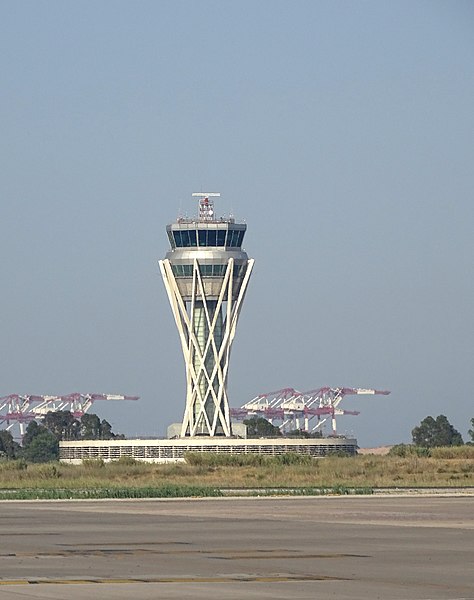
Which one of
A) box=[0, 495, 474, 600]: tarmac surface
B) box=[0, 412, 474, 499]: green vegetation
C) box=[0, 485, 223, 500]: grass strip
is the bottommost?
box=[0, 495, 474, 600]: tarmac surface

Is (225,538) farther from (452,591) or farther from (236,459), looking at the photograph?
(236,459)

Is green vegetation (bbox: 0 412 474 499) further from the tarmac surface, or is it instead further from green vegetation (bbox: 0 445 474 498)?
the tarmac surface

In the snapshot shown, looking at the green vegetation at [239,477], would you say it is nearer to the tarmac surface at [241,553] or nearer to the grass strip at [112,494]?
the grass strip at [112,494]

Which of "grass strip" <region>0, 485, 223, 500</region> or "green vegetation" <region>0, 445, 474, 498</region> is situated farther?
"green vegetation" <region>0, 445, 474, 498</region>

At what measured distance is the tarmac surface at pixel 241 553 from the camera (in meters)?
28.8

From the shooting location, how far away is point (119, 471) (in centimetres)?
12556

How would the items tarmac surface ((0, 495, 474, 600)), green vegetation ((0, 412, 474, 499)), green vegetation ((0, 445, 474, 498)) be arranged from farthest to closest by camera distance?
1. green vegetation ((0, 445, 474, 498))
2. green vegetation ((0, 412, 474, 499))
3. tarmac surface ((0, 495, 474, 600))

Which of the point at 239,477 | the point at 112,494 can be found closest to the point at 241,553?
the point at 112,494

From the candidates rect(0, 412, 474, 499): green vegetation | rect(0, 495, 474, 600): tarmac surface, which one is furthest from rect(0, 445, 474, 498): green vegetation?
rect(0, 495, 474, 600): tarmac surface

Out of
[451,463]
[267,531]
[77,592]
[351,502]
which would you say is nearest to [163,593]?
[77,592]

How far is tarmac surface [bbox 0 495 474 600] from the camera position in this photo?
28766mm

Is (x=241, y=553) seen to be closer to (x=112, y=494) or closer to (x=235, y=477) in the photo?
(x=112, y=494)

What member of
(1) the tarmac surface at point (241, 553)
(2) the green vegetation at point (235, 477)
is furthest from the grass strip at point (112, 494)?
(1) the tarmac surface at point (241, 553)

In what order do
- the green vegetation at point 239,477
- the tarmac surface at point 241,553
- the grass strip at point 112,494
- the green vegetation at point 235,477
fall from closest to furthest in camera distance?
the tarmac surface at point 241,553 < the grass strip at point 112,494 < the green vegetation at point 235,477 < the green vegetation at point 239,477
